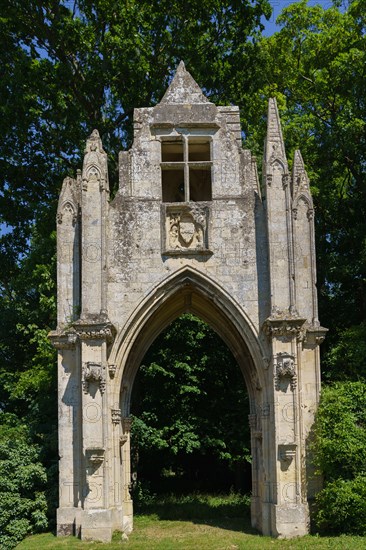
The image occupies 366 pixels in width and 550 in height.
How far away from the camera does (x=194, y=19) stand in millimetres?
24797

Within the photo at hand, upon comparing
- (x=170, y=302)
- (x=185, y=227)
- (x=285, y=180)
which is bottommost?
(x=170, y=302)

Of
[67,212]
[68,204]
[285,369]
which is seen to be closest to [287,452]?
[285,369]

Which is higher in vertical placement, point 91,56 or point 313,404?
point 91,56

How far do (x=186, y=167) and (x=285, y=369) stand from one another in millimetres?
4950

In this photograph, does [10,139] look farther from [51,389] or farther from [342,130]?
[342,130]

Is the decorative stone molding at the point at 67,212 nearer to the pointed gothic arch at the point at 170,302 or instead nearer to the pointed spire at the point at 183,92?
the pointed gothic arch at the point at 170,302

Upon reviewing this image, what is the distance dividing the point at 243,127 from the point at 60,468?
1319 centimetres

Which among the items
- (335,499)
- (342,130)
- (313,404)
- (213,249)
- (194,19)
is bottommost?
(335,499)

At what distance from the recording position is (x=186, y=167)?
1769 centimetres

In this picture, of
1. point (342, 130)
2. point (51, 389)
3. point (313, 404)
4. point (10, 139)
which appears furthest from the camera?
point (10, 139)

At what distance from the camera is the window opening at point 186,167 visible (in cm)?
1775

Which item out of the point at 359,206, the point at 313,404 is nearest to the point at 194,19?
the point at 359,206

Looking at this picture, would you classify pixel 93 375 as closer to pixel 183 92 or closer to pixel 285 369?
pixel 285 369

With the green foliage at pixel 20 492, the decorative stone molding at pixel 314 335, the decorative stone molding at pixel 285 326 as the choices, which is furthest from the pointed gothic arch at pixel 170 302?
the green foliage at pixel 20 492
